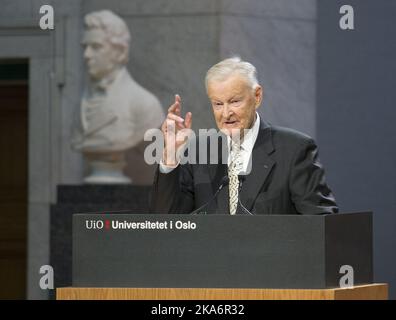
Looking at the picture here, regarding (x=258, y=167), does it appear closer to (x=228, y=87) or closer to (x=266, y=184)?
(x=266, y=184)

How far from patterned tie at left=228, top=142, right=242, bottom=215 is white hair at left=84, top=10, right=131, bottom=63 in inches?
142

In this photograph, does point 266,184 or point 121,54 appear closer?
point 266,184

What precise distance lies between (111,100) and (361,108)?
1954mm

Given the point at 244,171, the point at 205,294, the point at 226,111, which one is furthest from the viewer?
the point at 244,171

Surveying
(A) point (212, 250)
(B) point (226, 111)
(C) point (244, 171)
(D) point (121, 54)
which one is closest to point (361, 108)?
(D) point (121, 54)

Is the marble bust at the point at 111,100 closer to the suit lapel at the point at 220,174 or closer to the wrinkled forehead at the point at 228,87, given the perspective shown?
the suit lapel at the point at 220,174

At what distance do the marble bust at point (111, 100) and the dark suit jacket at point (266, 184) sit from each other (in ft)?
11.2

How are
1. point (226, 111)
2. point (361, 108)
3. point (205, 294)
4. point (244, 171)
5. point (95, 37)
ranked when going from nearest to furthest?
point (205, 294)
point (226, 111)
point (244, 171)
point (95, 37)
point (361, 108)

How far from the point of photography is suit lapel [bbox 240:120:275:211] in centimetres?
412

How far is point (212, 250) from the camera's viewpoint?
3488 mm

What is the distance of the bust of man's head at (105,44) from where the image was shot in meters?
7.71

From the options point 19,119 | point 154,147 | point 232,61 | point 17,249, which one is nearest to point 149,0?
point 154,147

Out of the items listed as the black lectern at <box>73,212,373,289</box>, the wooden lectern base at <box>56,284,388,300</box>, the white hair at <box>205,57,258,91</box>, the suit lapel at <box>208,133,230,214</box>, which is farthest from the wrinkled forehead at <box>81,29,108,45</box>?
the wooden lectern base at <box>56,284,388,300</box>

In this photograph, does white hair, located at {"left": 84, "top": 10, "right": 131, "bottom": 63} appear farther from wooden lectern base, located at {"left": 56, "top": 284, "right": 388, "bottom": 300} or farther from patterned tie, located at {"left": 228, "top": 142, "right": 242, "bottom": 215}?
wooden lectern base, located at {"left": 56, "top": 284, "right": 388, "bottom": 300}
